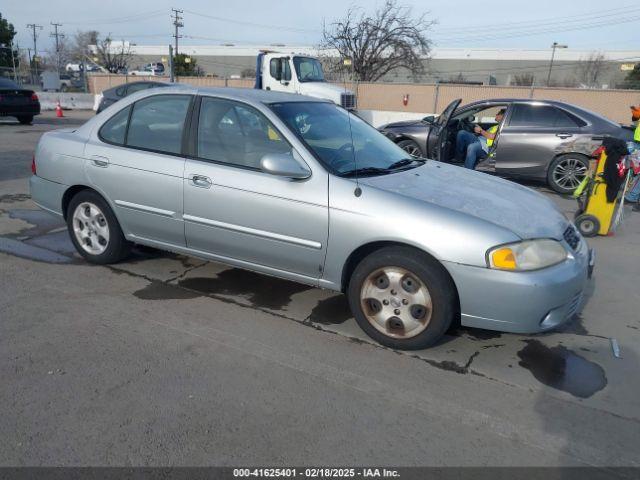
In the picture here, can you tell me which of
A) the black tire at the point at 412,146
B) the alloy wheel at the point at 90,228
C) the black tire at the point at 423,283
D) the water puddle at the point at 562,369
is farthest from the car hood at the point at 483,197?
the black tire at the point at 412,146

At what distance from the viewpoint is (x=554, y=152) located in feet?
29.2

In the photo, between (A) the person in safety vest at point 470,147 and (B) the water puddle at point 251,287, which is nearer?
(B) the water puddle at point 251,287

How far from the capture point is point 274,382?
311 cm

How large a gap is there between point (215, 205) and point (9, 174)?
686 cm

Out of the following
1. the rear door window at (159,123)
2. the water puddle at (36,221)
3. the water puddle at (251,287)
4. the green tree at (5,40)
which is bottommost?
the water puddle at (36,221)

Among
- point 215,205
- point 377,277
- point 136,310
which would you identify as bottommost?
point 136,310

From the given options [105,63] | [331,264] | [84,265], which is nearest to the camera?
[331,264]

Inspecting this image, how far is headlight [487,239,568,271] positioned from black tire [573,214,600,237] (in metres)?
3.62

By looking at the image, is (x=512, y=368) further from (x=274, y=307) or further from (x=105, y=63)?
(x=105, y=63)

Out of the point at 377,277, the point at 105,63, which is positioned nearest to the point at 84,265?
the point at 377,277

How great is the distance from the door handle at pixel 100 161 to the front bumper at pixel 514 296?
9.87 ft

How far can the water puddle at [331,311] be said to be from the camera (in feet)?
13.0

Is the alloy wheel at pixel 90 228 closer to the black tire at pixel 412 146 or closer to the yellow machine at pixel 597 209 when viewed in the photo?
the yellow machine at pixel 597 209

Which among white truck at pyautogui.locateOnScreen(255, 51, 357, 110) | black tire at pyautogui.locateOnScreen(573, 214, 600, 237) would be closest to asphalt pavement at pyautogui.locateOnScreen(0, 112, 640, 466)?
black tire at pyautogui.locateOnScreen(573, 214, 600, 237)
